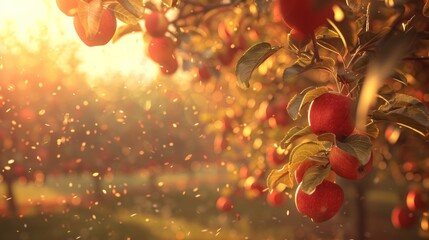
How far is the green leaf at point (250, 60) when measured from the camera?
1.42 meters

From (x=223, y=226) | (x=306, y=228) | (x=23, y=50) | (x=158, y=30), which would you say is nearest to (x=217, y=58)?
(x=158, y=30)

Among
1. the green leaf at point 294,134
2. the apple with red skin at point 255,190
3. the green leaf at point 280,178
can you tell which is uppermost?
the apple with red skin at point 255,190

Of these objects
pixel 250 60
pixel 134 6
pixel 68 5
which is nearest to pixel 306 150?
pixel 250 60

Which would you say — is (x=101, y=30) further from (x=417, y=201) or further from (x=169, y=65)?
(x=417, y=201)

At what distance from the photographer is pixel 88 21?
1.38m

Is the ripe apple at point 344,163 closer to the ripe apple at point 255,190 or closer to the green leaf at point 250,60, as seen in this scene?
the green leaf at point 250,60

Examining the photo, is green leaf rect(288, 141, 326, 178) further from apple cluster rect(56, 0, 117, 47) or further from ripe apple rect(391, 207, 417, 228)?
ripe apple rect(391, 207, 417, 228)

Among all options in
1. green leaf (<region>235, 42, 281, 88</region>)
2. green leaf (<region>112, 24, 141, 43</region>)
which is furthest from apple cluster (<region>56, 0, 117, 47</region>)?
green leaf (<region>112, 24, 141, 43</region>)

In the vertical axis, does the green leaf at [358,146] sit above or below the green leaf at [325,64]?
below

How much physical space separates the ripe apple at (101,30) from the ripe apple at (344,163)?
2.32 ft

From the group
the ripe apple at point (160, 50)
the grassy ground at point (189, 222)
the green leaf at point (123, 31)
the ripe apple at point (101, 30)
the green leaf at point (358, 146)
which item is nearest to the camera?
the green leaf at point (358, 146)

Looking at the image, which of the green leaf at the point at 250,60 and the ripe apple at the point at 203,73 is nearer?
the green leaf at the point at 250,60

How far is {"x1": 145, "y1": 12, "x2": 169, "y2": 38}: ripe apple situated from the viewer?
97.3 inches

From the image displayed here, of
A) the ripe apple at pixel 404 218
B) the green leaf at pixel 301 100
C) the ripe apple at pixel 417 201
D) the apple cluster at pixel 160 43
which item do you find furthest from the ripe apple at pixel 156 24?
the ripe apple at pixel 404 218
